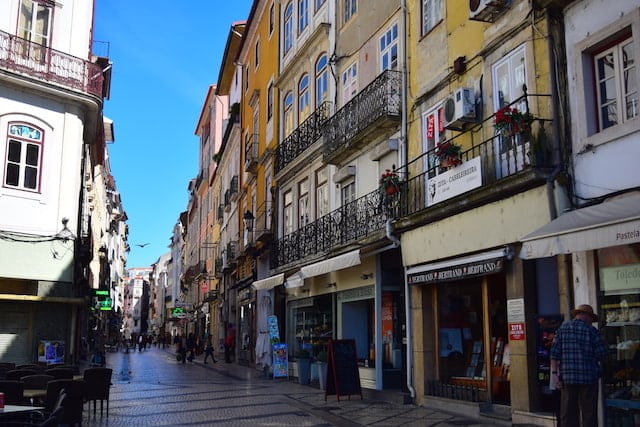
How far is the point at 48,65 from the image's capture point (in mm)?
20938

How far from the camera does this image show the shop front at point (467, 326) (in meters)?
12.2

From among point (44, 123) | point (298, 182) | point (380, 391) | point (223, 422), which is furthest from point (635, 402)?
point (44, 123)

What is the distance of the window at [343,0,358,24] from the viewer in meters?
20.0

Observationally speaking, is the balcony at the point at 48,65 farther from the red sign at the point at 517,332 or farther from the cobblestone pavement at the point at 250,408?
the red sign at the point at 517,332

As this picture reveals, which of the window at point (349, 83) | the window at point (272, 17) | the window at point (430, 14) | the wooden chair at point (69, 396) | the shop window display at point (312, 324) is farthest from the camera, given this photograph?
the window at point (272, 17)

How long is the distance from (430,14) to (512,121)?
5.24m

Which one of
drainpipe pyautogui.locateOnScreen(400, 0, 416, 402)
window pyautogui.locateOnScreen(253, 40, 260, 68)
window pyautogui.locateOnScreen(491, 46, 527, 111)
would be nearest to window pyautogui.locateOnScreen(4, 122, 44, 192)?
drainpipe pyautogui.locateOnScreen(400, 0, 416, 402)

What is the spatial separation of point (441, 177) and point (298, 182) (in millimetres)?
11149

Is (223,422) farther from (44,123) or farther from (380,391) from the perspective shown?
(44,123)

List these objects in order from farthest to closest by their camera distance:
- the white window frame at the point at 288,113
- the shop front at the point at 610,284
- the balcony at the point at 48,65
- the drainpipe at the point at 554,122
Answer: the white window frame at the point at 288,113 < the balcony at the point at 48,65 < the drainpipe at the point at 554,122 < the shop front at the point at 610,284

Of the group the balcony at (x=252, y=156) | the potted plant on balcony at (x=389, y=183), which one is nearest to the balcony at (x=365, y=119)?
the potted plant on balcony at (x=389, y=183)

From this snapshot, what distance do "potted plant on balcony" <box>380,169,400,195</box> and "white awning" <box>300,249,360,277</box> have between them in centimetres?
159

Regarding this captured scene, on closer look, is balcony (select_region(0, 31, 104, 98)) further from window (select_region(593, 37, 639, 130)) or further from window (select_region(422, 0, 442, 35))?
window (select_region(593, 37, 639, 130))

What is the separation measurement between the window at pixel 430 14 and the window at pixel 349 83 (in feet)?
14.0
